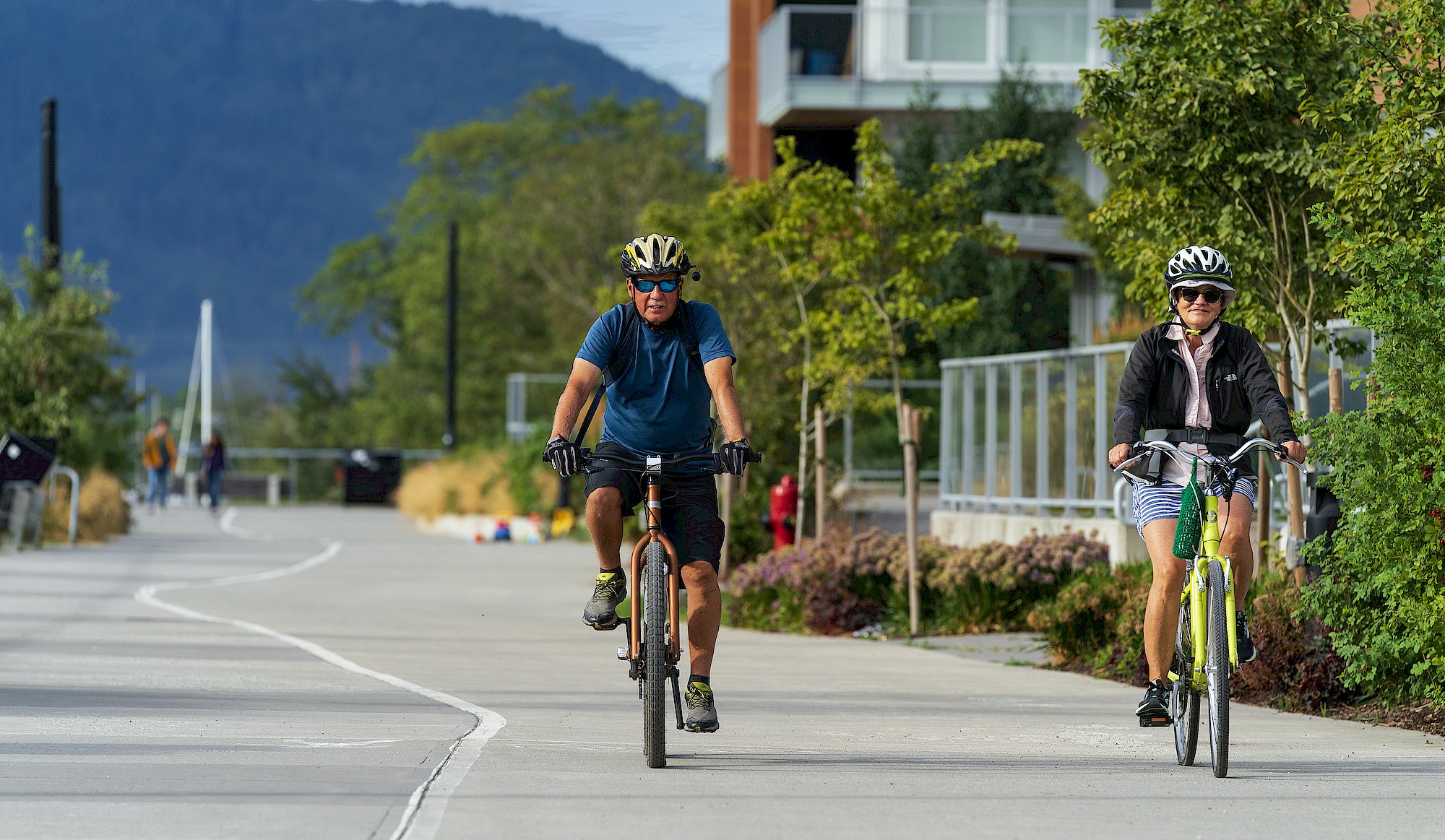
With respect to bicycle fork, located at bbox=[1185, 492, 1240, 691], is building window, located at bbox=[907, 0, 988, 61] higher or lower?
higher

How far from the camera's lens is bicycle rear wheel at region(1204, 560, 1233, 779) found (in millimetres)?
7477

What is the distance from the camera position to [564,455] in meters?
7.68

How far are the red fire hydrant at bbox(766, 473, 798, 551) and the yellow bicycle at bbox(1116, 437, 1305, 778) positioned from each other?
1175cm

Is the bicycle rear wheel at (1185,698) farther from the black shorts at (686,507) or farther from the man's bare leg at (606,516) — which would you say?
the man's bare leg at (606,516)

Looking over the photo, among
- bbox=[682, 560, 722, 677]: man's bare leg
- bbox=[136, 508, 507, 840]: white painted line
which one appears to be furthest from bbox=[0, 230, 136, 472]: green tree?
bbox=[682, 560, 722, 677]: man's bare leg

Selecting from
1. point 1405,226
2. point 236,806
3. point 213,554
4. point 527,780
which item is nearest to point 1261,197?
point 1405,226

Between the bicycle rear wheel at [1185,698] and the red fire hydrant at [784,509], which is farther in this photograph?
the red fire hydrant at [784,509]

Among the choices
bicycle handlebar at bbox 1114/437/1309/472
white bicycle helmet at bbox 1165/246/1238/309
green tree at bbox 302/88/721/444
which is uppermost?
green tree at bbox 302/88/721/444

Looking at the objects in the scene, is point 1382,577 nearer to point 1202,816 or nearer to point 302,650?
point 1202,816

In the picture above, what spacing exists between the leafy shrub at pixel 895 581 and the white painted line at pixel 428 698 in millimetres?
3935

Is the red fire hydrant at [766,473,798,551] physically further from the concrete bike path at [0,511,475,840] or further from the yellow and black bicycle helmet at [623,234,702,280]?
the yellow and black bicycle helmet at [623,234,702,280]

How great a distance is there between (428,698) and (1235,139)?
5.40 m

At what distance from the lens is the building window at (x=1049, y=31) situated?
1383 inches

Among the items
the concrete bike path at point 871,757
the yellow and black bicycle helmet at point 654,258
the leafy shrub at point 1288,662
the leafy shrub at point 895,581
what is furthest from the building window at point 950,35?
the yellow and black bicycle helmet at point 654,258
